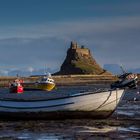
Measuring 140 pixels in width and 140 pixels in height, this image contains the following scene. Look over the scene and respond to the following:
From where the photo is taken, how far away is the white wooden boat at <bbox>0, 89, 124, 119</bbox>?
109 feet

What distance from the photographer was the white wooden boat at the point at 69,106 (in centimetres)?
3319

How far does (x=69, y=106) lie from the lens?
33312 millimetres

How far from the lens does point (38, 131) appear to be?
27.6 m

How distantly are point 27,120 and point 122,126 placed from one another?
7.42 meters

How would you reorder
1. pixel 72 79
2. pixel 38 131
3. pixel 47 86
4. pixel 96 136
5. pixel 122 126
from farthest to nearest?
pixel 72 79 → pixel 47 86 → pixel 122 126 → pixel 38 131 → pixel 96 136

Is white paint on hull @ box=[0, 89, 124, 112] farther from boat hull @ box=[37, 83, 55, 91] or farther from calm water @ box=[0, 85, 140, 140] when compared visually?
boat hull @ box=[37, 83, 55, 91]

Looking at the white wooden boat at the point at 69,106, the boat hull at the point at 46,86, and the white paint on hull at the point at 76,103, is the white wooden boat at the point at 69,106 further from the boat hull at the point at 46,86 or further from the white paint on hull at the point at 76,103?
the boat hull at the point at 46,86

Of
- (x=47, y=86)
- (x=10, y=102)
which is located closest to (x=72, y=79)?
(x=47, y=86)

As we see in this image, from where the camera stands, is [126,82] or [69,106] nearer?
[69,106]

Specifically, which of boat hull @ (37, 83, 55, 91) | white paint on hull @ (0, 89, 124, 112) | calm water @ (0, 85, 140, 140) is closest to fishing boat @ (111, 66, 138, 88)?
white paint on hull @ (0, 89, 124, 112)

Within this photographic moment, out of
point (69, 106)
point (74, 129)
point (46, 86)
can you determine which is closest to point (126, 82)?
point (69, 106)

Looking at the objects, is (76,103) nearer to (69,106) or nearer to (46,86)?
(69,106)

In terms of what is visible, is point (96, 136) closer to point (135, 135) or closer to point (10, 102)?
point (135, 135)

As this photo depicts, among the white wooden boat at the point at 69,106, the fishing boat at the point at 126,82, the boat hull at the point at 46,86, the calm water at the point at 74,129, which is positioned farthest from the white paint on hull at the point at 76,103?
the boat hull at the point at 46,86
